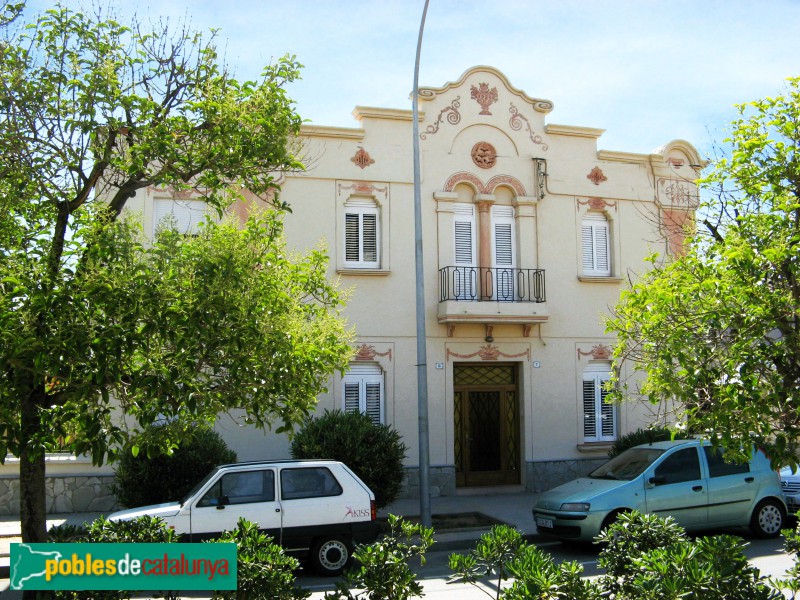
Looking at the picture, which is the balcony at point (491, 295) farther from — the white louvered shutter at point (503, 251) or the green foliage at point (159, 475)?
the green foliage at point (159, 475)

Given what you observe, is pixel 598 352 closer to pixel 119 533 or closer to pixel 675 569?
pixel 675 569

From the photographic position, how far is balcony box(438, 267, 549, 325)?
57.1 feet

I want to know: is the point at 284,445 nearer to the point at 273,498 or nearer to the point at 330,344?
the point at 273,498

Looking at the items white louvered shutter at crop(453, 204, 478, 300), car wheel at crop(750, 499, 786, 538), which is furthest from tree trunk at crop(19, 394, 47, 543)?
white louvered shutter at crop(453, 204, 478, 300)

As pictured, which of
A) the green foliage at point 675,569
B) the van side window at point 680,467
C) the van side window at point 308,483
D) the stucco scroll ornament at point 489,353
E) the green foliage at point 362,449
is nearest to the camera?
the green foliage at point 675,569

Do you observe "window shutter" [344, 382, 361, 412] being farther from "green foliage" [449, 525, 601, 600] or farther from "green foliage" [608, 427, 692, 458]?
"green foliage" [449, 525, 601, 600]

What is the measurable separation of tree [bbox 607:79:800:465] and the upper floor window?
11.4m

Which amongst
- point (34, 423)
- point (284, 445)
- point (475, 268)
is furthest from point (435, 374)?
point (34, 423)

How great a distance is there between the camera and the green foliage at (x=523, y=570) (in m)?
5.52

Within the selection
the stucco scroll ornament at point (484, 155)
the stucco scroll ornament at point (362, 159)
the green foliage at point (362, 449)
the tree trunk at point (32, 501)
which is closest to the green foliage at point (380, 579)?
the tree trunk at point (32, 501)

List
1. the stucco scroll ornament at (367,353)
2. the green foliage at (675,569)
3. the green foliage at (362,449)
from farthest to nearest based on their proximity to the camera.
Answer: the stucco scroll ornament at (367,353)
the green foliage at (362,449)
the green foliage at (675,569)

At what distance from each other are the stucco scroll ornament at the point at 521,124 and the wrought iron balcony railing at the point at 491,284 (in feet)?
10.5

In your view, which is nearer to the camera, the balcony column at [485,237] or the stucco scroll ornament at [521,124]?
the balcony column at [485,237]

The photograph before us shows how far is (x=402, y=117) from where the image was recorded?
59.4ft
